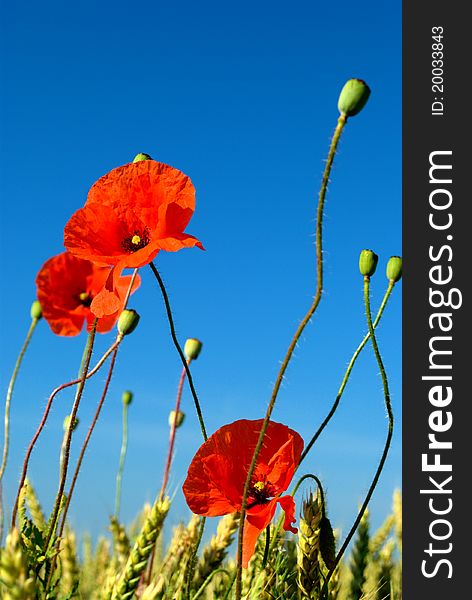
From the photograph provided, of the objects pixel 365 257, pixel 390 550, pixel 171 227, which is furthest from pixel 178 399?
pixel 390 550

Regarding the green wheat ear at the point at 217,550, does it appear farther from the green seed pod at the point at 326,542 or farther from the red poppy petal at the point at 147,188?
the red poppy petal at the point at 147,188

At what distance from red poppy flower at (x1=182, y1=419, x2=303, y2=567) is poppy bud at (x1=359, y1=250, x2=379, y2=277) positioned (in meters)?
0.44

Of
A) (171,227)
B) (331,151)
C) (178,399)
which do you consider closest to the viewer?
(331,151)

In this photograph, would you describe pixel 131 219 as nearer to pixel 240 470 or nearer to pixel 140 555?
pixel 240 470

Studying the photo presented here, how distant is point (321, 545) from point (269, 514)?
150mm

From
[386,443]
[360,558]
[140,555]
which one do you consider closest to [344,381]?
[386,443]

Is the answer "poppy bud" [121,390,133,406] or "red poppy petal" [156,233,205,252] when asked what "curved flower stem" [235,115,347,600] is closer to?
"red poppy petal" [156,233,205,252]

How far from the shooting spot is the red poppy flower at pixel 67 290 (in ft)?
9.86

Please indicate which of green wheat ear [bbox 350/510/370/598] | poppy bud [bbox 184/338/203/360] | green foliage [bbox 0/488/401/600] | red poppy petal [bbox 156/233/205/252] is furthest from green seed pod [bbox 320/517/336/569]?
green wheat ear [bbox 350/510/370/598]

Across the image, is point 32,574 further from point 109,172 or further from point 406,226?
point 406,226

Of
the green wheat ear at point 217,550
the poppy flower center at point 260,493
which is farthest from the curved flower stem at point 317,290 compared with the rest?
the green wheat ear at point 217,550

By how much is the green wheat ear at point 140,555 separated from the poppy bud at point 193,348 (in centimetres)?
74

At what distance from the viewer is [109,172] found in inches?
78.5

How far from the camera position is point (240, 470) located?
187 centimetres
